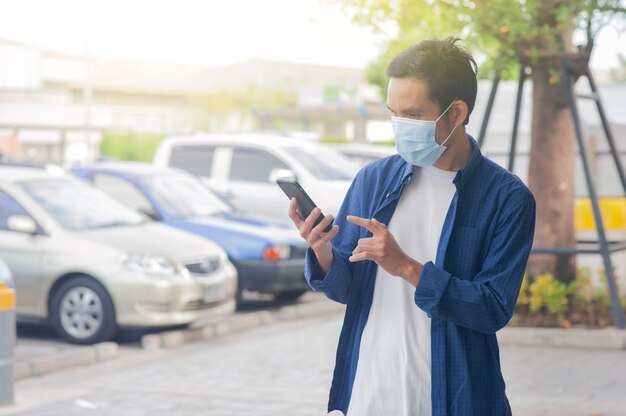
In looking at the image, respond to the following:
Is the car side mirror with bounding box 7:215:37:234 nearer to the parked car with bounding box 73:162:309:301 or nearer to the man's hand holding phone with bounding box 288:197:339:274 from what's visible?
the parked car with bounding box 73:162:309:301

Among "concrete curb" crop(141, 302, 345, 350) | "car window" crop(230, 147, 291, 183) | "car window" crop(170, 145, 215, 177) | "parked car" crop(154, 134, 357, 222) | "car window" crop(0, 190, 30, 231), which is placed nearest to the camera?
"concrete curb" crop(141, 302, 345, 350)

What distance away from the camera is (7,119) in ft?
209

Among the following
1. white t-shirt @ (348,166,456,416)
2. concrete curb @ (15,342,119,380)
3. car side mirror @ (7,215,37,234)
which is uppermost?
white t-shirt @ (348,166,456,416)

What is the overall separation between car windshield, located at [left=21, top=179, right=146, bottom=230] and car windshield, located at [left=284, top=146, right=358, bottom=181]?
369cm

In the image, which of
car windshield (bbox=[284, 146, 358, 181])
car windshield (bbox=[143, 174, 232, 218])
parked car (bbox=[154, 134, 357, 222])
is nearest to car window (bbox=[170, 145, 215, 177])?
parked car (bbox=[154, 134, 357, 222])

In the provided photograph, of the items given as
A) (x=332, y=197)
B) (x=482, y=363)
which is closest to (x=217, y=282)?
(x=332, y=197)

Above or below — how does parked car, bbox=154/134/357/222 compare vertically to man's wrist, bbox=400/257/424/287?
below

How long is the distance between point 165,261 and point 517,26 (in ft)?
12.4

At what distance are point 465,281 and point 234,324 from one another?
8.61 metres

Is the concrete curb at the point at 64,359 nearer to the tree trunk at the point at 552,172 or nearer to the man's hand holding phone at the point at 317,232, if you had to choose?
the tree trunk at the point at 552,172

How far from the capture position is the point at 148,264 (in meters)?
10.5

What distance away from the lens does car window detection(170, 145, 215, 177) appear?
15500mm

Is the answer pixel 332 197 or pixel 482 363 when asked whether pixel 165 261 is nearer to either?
pixel 332 197

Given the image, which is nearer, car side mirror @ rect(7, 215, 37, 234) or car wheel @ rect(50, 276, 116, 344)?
car wheel @ rect(50, 276, 116, 344)
